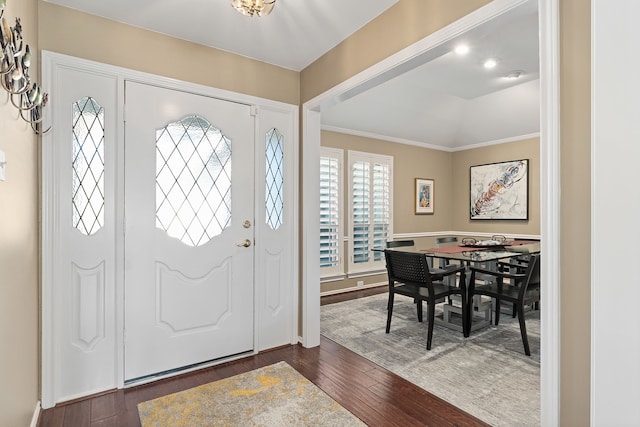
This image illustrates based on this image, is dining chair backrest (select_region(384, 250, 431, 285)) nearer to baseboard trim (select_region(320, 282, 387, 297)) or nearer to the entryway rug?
the entryway rug

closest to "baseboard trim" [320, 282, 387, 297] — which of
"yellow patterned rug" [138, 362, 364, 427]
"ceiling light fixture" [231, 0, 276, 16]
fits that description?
"yellow patterned rug" [138, 362, 364, 427]

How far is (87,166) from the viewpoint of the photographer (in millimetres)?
2260

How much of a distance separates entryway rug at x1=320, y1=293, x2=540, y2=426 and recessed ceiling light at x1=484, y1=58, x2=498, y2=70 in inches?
118

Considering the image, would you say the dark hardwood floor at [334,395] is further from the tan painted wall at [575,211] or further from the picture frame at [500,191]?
the picture frame at [500,191]

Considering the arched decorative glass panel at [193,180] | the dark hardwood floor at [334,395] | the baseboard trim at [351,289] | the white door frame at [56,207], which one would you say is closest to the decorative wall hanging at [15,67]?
the white door frame at [56,207]

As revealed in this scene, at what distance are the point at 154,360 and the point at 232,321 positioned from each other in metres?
0.64

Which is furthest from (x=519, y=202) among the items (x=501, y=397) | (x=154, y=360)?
(x=154, y=360)

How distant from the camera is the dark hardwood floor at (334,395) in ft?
6.51

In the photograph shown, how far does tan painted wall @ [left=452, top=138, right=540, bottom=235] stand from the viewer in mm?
5348

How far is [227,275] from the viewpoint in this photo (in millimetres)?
2797

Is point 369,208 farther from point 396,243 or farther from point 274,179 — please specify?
point 274,179

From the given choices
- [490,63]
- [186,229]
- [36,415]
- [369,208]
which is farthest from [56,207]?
[490,63]

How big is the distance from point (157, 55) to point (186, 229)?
54.2 inches
